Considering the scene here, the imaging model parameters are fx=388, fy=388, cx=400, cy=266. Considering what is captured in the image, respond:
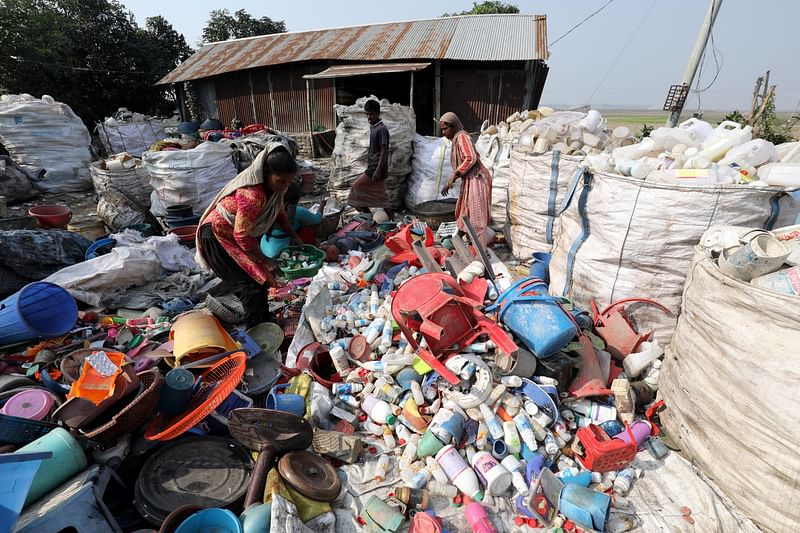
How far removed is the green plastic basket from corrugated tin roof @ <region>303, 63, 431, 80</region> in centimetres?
744

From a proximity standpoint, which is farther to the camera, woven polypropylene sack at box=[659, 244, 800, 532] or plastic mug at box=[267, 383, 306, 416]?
plastic mug at box=[267, 383, 306, 416]

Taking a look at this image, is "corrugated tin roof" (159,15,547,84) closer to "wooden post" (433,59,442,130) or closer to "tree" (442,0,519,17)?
"wooden post" (433,59,442,130)

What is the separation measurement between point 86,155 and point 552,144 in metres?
9.45

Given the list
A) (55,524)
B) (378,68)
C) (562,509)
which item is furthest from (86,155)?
(562,509)

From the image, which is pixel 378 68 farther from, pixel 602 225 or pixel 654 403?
pixel 654 403

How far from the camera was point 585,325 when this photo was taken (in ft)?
8.83

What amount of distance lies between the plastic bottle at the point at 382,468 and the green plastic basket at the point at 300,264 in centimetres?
187

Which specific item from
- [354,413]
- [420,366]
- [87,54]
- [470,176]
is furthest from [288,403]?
[87,54]

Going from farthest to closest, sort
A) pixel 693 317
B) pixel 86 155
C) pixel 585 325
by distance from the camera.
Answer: pixel 86 155 < pixel 585 325 < pixel 693 317

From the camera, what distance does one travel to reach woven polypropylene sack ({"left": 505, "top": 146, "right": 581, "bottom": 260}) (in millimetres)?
3639

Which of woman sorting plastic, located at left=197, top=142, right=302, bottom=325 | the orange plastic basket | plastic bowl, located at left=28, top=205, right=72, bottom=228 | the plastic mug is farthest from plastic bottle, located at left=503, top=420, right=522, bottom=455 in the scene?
plastic bowl, located at left=28, top=205, right=72, bottom=228

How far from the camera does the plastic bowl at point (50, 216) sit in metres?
4.58

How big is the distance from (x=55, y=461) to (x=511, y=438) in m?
2.08

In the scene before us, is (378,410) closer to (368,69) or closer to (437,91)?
(368,69)
